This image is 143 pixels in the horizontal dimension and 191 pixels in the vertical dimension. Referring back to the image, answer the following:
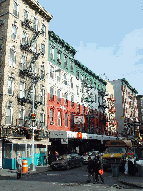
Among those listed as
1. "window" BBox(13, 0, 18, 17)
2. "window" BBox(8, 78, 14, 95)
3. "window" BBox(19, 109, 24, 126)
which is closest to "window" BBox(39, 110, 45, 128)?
"window" BBox(19, 109, 24, 126)

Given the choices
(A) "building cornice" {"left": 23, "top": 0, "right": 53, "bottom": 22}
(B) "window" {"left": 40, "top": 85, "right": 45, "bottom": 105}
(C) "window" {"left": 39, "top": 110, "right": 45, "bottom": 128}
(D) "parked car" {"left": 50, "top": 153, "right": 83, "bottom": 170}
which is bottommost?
(D) "parked car" {"left": 50, "top": 153, "right": 83, "bottom": 170}

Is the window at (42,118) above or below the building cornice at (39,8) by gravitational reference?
below

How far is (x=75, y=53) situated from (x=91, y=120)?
13.7 metres

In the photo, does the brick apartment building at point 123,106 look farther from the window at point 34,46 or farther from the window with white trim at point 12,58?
the window with white trim at point 12,58

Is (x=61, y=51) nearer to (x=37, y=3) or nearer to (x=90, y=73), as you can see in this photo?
(x=37, y=3)

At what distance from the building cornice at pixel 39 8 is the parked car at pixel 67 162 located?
2161 centimetres

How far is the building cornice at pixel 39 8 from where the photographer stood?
32.8 meters

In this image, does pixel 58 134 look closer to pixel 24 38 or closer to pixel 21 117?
pixel 21 117

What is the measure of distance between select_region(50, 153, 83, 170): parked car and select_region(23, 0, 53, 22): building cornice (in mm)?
21607

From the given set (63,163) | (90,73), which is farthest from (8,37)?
(90,73)

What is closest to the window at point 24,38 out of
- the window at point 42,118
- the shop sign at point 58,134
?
the window at point 42,118

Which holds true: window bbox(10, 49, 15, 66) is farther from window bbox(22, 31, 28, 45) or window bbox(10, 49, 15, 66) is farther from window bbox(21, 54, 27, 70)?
window bbox(22, 31, 28, 45)

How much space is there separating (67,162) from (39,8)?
→ 22.5 m

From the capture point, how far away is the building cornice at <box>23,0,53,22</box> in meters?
32.8
